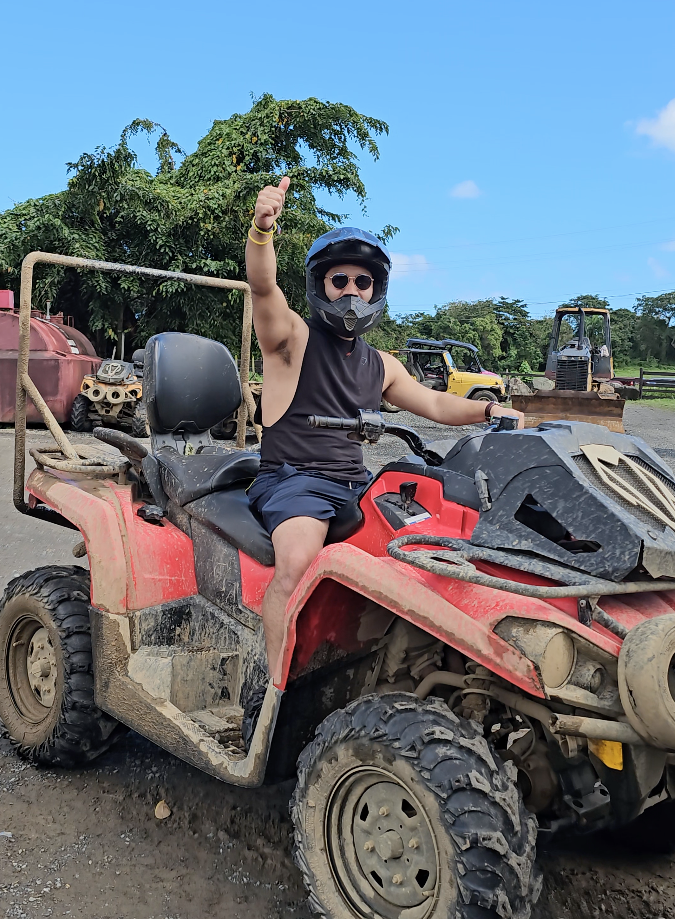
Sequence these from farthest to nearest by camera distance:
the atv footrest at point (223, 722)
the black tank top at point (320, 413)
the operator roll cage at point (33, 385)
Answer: the operator roll cage at point (33, 385)
the black tank top at point (320, 413)
the atv footrest at point (223, 722)

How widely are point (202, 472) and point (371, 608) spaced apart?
3.65 feet

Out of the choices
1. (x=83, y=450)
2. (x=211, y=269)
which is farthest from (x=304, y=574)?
(x=211, y=269)

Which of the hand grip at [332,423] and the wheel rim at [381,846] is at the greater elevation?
the hand grip at [332,423]

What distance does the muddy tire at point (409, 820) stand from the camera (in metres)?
1.85

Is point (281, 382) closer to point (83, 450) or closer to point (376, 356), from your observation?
point (376, 356)

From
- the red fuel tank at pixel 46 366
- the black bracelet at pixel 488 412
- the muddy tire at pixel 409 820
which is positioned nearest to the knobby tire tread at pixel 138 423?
the red fuel tank at pixel 46 366

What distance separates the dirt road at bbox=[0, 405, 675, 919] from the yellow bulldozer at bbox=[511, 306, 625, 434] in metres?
4.93

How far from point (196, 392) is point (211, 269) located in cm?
1944

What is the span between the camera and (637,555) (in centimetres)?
189

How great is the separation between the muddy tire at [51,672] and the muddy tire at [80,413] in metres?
11.9

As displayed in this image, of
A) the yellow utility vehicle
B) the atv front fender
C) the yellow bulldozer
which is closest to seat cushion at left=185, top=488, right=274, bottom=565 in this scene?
the atv front fender

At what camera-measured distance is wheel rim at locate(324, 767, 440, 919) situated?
1995mm

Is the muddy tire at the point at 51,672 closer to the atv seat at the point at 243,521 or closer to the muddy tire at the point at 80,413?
the atv seat at the point at 243,521

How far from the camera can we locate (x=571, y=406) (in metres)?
12.9
